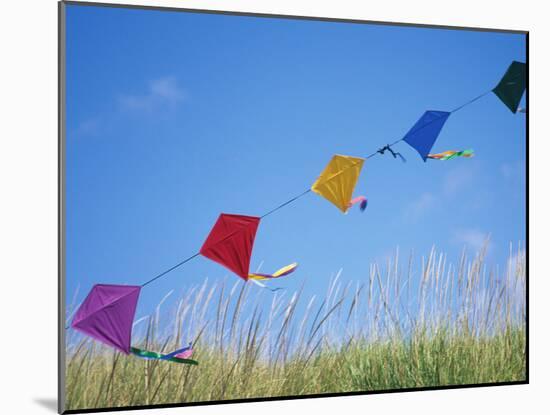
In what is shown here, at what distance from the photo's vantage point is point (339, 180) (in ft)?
18.6

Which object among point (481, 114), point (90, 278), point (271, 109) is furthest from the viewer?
point (481, 114)

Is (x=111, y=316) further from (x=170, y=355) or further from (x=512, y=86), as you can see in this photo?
(x=512, y=86)

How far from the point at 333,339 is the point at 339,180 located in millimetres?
902

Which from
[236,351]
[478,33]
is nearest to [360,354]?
[236,351]

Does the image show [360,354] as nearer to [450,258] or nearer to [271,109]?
[450,258]

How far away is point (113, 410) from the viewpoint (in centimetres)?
530

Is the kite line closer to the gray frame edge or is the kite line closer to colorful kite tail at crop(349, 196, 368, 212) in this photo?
colorful kite tail at crop(349, 196, 368, 212)

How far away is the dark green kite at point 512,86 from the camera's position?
6020 mm

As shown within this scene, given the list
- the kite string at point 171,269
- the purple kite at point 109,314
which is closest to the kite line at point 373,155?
the kite string at point 171,269

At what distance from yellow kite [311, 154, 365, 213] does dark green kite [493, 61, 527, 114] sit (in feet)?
3.31

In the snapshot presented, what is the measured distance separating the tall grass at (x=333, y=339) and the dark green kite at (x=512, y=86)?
36.3 inches

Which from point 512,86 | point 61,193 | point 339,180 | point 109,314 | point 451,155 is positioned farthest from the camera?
point 512,86

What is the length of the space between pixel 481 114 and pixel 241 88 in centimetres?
149

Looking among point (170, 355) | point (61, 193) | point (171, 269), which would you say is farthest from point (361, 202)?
point (61, 193)
